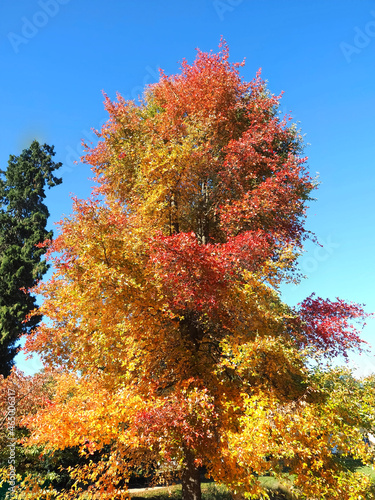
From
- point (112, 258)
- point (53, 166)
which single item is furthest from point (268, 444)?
point (53, 166)

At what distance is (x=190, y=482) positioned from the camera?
806 cm

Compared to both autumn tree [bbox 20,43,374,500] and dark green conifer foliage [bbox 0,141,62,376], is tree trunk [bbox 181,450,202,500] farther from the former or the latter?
dark green conifer foliage [bbox 0,141,62,376]

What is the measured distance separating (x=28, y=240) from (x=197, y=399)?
68.6 ft

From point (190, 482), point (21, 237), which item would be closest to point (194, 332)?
point (190, 482)

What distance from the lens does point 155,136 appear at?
11367 mm

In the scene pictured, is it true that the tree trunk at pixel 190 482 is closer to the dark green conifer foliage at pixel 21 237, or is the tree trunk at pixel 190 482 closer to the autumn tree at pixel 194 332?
the autumn tree at pixel 194 332

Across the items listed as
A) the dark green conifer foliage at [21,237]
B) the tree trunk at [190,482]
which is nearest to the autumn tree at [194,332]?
the tree trunk at [190,482]

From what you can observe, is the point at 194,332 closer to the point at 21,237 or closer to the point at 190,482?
the point at 190,482

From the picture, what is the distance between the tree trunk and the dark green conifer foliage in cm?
1416

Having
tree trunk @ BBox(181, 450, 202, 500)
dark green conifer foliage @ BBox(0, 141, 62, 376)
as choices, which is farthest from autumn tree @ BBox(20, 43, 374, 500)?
dark green conifer foliage @ BBox(0, 141, 62, 376)

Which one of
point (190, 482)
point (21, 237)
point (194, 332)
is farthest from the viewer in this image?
point (21, 237)

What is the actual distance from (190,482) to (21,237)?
21.7 meters

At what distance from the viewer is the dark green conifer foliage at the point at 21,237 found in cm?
2070

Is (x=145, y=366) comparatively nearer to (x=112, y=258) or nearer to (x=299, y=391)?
(x=112, y=258)
